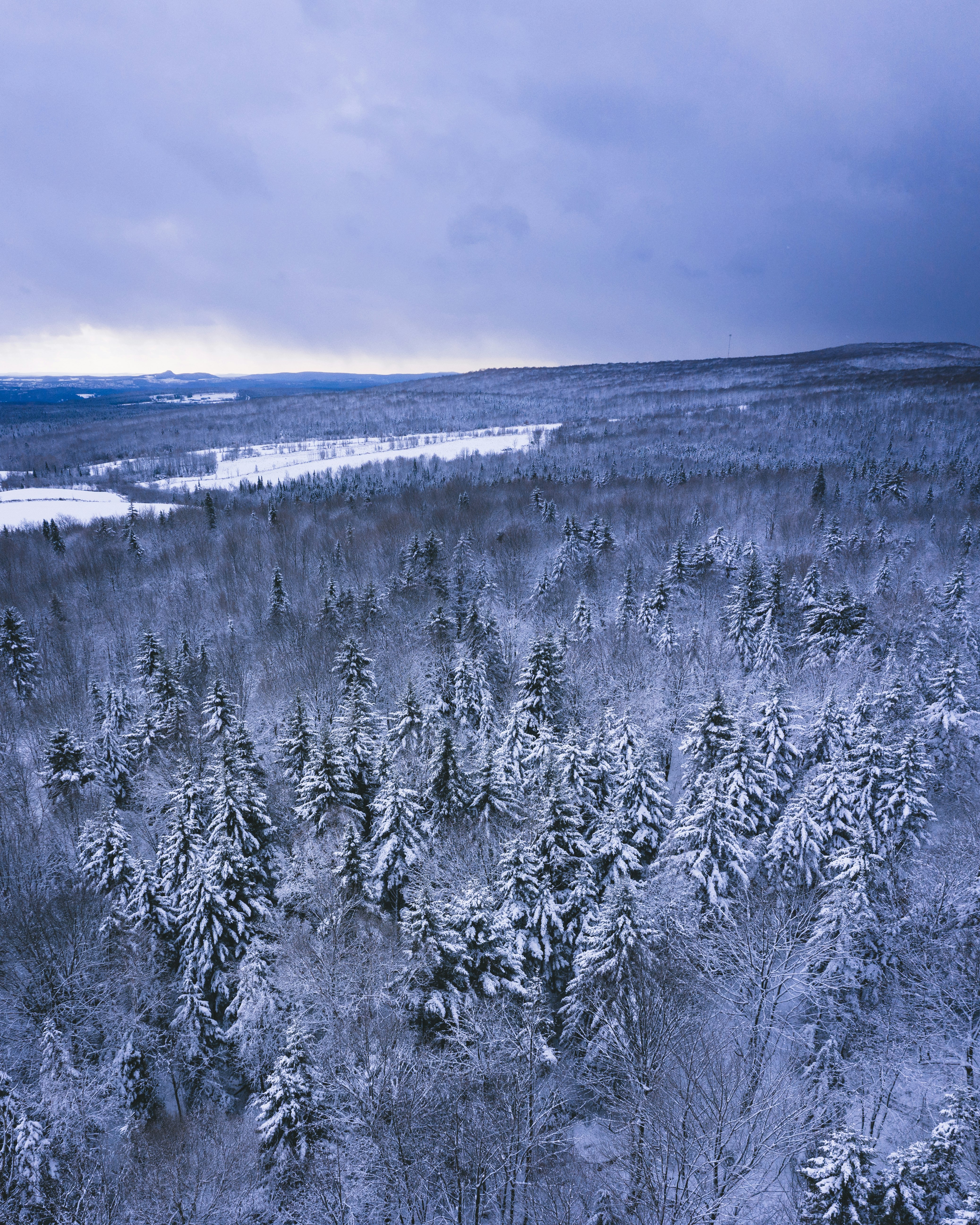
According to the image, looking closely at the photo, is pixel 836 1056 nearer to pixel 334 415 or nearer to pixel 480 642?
pixel 480 642

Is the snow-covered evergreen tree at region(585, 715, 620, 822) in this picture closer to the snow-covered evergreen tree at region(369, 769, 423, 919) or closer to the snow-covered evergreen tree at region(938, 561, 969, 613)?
the snow-covered evergreen tree at region(369, 769, 423, 919)

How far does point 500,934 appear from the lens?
2091 centimetres

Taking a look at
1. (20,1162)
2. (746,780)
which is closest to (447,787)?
(746,780)

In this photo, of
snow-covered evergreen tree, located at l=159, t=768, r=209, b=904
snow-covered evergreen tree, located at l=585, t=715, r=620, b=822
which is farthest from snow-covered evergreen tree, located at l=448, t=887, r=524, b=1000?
snow-covered evergreen tree, located at l=159, t=768, r=209, b=904

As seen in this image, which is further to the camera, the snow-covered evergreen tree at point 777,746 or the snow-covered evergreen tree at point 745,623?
the snow-covered evergreen tree at point 745,623

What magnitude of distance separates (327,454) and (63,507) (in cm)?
6311

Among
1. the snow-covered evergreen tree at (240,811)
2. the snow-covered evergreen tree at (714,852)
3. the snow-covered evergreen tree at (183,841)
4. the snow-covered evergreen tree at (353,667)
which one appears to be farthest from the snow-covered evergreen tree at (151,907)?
the snow-covered evergreen tree at (714,852)

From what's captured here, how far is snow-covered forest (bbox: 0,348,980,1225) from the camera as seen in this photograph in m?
15.4

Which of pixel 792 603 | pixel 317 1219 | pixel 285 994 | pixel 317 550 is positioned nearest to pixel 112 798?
pixel 285 994

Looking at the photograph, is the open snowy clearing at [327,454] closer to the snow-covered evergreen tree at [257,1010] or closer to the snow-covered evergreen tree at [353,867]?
the snow-covered evergreen tree at [353,867]

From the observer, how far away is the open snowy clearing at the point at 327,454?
119125 mm

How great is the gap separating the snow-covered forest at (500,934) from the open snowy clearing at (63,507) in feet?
167

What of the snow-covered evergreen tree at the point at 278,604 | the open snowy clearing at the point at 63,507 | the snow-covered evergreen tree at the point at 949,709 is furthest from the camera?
the open snowy clearing at the point at 63,507

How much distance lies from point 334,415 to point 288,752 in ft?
619
